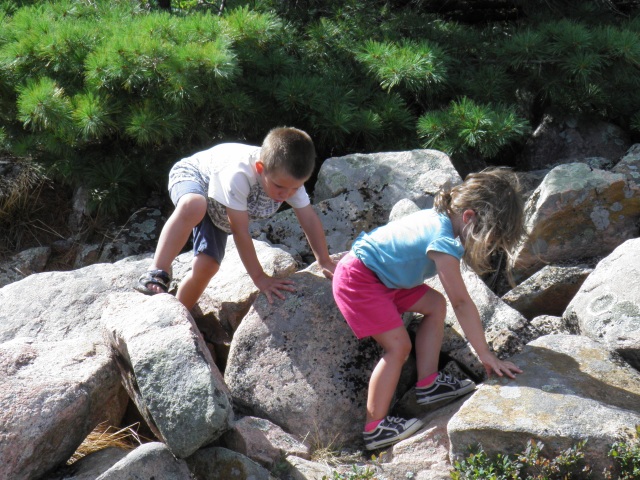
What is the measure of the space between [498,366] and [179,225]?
1.52 meters

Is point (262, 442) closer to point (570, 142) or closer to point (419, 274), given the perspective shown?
point (419, 274)

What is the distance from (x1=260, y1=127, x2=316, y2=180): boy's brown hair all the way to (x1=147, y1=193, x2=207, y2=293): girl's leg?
14.2 inches

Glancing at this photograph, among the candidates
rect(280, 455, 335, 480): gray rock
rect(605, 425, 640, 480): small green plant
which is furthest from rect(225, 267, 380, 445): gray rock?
rect(605, 425, 640, 480): small green plant

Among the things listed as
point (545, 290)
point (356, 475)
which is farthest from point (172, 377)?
point (545, 290)

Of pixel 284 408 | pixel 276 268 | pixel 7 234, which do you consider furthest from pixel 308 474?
pixel 7 234

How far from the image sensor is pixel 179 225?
3.57m

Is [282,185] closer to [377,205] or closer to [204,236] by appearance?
[204,236]

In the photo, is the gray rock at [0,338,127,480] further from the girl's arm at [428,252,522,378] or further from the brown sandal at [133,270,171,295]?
the girl's arm at [428,252,522,378]

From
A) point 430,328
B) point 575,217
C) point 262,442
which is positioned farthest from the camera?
point 575,217

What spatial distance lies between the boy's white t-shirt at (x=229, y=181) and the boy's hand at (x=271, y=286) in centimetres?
32

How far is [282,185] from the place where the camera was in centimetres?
349

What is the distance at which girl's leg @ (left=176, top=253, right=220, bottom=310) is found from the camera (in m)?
3.72

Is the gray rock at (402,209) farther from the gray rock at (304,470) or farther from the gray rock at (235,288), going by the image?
the gray rock at (304,470)

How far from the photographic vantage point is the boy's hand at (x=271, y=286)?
357cm
